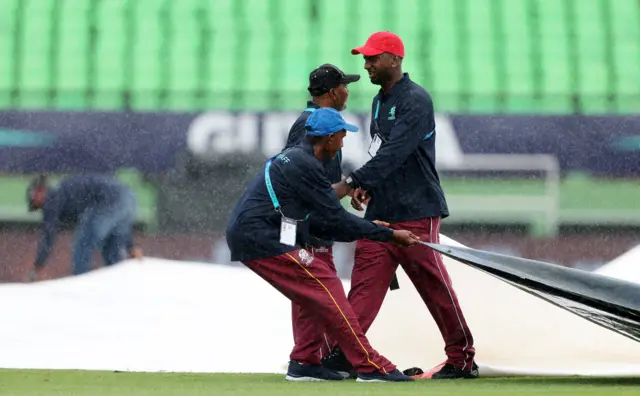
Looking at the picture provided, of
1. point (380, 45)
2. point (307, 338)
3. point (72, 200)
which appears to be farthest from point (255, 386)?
point (72, 200)

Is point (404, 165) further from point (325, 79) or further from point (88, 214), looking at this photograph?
point (88, 214)

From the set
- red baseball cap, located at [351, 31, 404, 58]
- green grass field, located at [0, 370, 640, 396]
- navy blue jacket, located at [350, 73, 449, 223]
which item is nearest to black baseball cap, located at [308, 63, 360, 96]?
red baseball cap, located at [351, 31, 404, 58]

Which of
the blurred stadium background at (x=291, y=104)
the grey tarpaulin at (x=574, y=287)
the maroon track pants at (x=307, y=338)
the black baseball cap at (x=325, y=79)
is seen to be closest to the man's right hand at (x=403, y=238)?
the grey tarpaulin at (x=574, y=287)

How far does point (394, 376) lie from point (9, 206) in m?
6.74

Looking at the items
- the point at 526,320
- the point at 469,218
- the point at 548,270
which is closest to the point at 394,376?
the point at 548,270

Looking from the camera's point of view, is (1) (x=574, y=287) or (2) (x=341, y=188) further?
(2) (x=341, y=188)

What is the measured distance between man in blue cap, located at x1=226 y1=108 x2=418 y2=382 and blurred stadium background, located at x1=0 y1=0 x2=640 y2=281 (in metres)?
5.15

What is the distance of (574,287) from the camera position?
5059 mm

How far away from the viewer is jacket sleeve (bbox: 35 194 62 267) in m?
10.9

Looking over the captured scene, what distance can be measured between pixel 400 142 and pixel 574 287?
104cm

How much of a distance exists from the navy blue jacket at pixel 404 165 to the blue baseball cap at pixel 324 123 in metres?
0.35

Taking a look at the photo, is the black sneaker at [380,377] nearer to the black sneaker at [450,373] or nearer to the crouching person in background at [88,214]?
the black sneaker at [450,373]

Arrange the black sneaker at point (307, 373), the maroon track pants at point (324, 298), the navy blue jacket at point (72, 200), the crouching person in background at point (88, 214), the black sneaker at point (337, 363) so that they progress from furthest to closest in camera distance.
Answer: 1. the navy blue jacket at point (72, 200)
2. the crouching person in background at point (88, 214)
3. the black sneaker at point (337, 363)
4. the black sneaker at point (307, 373)
5. the maroon track pants at point (324, 298)

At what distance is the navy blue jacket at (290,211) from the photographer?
5.27 metres
